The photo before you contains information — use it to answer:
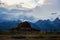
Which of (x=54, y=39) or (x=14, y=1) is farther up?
(x=14, y=1)

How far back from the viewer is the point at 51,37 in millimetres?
4703

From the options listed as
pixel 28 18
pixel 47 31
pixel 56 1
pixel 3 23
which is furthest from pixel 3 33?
pixel 56 1

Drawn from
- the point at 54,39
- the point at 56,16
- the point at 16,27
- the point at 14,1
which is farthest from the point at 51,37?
the point at 14,1

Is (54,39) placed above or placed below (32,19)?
below

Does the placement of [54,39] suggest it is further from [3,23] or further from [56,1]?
[3,23]

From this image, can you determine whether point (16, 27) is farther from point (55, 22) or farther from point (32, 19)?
point (55, 22)

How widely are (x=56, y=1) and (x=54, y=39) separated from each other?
2.48ft

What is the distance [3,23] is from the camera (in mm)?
4676

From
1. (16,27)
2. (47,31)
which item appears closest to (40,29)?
(47,31)

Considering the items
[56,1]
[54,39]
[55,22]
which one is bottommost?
[54,39]

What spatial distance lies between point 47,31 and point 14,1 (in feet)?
2.91

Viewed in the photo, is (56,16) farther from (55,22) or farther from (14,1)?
(14,1)

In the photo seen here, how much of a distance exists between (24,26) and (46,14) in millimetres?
501

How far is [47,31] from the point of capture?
4.73 meters
